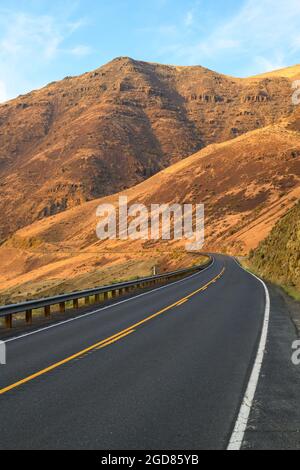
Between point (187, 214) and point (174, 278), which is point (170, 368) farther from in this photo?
point (187, 214)

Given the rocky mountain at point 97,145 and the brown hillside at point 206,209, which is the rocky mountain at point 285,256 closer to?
the brown hillside at point 206,209

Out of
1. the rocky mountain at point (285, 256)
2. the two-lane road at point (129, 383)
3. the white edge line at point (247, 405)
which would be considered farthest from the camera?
the rocky mountain at point (285, 256)

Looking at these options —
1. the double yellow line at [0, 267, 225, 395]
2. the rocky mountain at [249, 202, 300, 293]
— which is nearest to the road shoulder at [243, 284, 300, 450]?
the double yellow line at [0, 267, 225, 395]

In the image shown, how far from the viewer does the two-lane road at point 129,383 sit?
5387 mm

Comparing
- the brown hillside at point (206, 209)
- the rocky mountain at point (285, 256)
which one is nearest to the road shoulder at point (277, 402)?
the rocky mountain at point (285, 256)

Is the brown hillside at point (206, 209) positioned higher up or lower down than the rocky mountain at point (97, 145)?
lower down

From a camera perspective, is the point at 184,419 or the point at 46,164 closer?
the point at 184,419

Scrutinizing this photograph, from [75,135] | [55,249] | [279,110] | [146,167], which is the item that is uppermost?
[279,110]

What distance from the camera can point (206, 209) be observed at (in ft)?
328

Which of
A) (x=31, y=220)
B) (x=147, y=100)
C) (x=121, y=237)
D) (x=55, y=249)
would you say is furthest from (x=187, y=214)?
(x=147, y=100)

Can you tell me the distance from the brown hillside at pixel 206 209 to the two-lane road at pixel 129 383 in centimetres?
5400

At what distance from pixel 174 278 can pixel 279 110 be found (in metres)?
176
